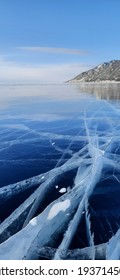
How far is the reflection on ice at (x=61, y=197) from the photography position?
386 centimetres

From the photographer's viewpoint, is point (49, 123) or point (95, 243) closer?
point (95, 243)

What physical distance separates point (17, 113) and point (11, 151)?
26.3 ft

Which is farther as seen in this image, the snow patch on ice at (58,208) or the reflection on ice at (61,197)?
the snow patch on ice at (58,208)

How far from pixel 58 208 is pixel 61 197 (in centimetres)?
35

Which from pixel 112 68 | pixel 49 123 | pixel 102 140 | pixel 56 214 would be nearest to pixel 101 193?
pixel 56 214

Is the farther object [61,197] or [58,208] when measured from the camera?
[61,197]

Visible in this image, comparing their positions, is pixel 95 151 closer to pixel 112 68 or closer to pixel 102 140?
pixel 102 140

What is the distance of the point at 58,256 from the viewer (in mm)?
3674

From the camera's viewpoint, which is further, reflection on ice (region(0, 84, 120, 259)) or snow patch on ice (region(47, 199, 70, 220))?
snow patch on ice (region(47, 199, 70, 220))

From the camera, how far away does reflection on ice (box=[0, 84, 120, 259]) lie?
3860 mm

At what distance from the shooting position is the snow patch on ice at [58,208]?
4550 millimetres

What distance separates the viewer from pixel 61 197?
5074mm
